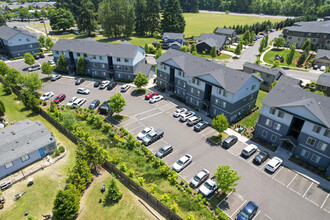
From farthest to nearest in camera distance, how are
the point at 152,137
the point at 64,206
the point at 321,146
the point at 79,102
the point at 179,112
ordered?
the point at 79,102 < the point at 179,112 < the point at 152,137 < the point at 321,146 < the point at 64,206

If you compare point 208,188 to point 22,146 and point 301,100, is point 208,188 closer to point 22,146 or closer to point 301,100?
point 301,100

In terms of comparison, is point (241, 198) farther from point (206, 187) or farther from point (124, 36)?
point (124, 36)

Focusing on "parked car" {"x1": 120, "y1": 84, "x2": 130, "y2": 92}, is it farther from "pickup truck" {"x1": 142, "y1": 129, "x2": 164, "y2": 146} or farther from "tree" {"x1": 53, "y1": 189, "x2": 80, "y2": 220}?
"tree" {"x1": 53, "y1": 189, "x2": 80, "y2": 220}

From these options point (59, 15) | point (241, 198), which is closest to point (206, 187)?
point (241, 198)

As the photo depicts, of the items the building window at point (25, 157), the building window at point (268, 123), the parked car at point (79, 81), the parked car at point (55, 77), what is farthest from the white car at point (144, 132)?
the parked car at point (55, 77)

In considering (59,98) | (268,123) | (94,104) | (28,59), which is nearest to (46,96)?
(59,98)

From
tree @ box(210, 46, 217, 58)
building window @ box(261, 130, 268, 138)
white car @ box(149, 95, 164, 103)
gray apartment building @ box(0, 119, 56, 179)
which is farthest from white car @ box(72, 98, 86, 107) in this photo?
tree @ box(210, 46, 217, 58)
